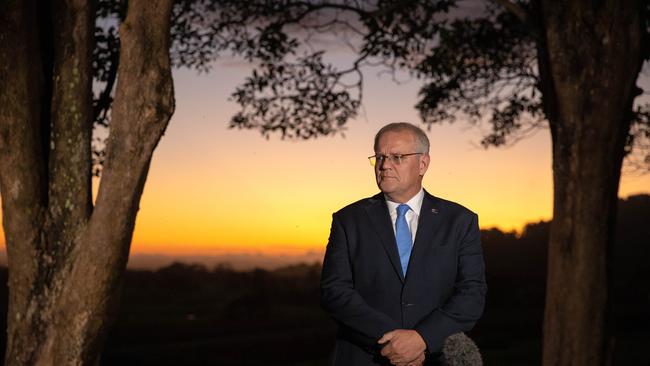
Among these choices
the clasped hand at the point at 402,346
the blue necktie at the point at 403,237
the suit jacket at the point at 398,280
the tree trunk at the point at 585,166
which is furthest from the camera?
the tree trunk at the point at 585,166

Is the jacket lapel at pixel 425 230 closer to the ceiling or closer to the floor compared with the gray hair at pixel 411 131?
closer to the floor

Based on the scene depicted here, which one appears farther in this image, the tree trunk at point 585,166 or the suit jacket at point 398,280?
the tree trunk at point 585,166

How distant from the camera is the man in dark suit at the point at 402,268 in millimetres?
4820

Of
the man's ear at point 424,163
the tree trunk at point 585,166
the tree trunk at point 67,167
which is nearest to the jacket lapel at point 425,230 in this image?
the man's ear at point 424,163

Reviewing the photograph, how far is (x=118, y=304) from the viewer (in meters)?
7.97

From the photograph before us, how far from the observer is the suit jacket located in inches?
190

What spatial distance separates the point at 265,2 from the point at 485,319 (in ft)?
166

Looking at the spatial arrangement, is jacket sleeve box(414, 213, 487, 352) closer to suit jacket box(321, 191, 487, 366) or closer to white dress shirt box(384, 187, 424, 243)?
suit jacket box(321, 191, 487, 366)

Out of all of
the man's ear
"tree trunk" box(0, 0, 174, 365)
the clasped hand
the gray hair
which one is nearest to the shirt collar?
the man's ear

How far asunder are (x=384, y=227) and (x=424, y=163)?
454 mm

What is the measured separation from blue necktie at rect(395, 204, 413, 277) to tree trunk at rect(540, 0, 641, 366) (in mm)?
5998

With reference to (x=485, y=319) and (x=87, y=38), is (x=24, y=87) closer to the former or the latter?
(x=87, y=38)

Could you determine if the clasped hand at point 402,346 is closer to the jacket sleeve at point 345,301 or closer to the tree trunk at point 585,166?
the jacket sleeve at point 345,301

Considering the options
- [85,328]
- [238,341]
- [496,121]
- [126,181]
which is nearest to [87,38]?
[126,181]
